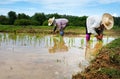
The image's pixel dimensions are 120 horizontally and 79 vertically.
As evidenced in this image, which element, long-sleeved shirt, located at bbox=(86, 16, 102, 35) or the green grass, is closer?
the green grass

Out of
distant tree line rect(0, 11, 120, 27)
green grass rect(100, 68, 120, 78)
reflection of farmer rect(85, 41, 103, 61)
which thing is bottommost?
distant tree line rect(0, 11, 120, 27)

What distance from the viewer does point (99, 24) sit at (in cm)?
1062

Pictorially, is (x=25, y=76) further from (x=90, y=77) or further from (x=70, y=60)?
(x=70, y=60)

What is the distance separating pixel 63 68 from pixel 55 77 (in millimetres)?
912

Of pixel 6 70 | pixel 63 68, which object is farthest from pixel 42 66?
pixel 6 70

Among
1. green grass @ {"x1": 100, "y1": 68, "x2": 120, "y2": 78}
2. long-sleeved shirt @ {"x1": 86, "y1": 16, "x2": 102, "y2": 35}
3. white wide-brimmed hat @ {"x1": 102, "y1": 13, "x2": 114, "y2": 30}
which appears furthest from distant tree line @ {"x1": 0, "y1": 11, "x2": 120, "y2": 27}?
green grass @ {"x1": 100, "y1": 68, "x2": 120, "y2": 78}

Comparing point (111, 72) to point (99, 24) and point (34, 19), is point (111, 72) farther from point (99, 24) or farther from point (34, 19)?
point (34, 19)

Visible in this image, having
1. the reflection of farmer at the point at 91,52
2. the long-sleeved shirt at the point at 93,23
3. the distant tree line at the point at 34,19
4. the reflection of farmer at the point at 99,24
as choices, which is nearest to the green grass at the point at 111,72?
the reflection of farmer at the point at 91,52

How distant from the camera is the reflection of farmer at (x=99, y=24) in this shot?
10383mm

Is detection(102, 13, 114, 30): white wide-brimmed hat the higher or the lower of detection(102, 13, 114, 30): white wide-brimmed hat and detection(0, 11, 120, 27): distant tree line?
the higher

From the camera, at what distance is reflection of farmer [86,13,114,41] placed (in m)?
10.4

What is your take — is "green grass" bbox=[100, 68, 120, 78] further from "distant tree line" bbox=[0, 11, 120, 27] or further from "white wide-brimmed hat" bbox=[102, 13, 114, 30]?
"distant tree line" bbox=[0, 11, 120, 27]

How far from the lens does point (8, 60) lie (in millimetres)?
6910

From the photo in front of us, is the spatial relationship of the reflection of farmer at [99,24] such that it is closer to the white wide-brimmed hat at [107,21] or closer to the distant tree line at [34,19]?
the white wide-brimmed hat at [107,21]
